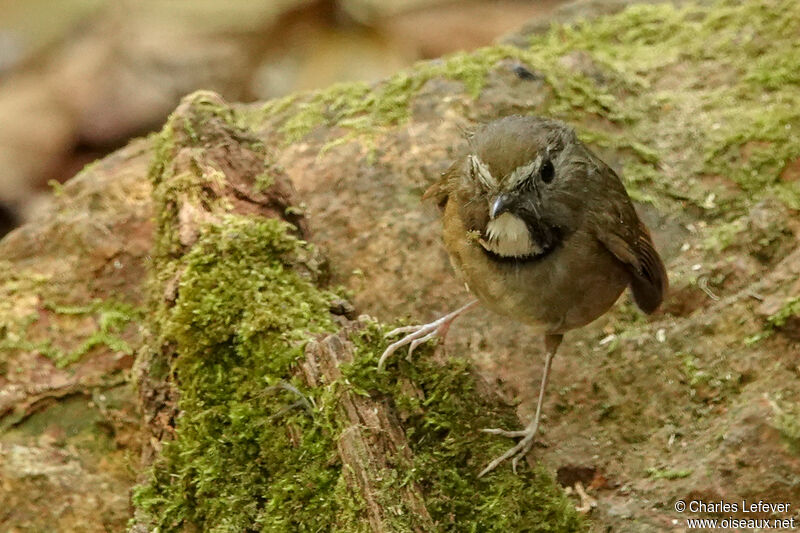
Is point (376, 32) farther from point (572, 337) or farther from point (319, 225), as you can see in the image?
point (572, 337)

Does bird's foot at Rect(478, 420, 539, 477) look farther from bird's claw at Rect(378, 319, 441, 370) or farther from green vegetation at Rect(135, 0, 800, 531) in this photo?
bird's claw at Rect(378, 319, 441, 370)

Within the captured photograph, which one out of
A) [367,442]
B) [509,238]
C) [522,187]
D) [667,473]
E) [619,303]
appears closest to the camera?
[367,442]

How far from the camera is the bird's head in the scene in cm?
286

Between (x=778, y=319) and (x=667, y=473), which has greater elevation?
(x=778, y=319)

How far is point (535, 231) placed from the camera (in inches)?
118

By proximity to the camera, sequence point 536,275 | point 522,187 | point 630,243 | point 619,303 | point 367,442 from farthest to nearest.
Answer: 1. point 619,303
2. point 630,243
3. point 536,275
4. point 522,187
5. point 367,442

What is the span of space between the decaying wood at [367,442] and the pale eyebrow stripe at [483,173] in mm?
708

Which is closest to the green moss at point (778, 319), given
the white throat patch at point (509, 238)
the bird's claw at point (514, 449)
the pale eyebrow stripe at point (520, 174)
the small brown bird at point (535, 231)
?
the small brown bird at point (535, 231)

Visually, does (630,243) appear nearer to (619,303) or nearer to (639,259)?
(639,259)

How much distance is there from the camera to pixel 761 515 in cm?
293

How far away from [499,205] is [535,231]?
0.27 metres

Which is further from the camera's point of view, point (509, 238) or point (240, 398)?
point (509, 238)

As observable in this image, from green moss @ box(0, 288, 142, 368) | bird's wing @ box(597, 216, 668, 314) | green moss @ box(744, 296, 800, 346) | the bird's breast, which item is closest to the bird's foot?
the bird's breast

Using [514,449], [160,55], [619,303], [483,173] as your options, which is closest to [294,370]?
[514,449]
